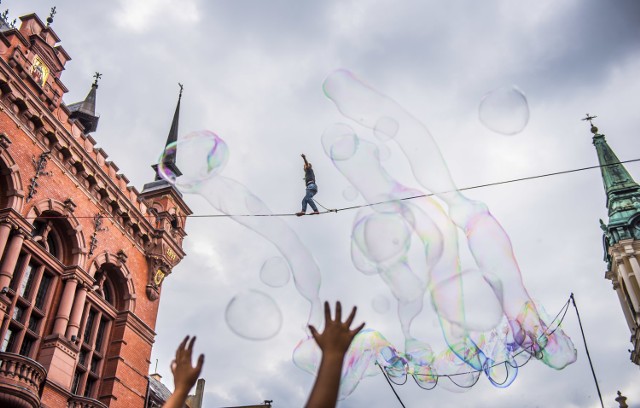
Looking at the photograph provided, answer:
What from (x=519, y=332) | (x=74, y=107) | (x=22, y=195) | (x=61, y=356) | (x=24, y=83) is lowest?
(x=519, y=332)

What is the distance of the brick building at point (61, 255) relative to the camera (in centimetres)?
1574

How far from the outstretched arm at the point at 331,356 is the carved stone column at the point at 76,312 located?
16.1 metres

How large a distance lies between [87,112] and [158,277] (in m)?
9.19

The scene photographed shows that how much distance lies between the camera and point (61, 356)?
1633 centimetres

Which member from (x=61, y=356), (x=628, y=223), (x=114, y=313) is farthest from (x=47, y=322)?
(x=628, y=223)

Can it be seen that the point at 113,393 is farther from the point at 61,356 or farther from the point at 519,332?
the point at 519,332

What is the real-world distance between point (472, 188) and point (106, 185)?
45.1 ft

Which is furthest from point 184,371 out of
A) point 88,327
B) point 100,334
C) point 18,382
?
point 100,334

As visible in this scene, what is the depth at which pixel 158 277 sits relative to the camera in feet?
72.0

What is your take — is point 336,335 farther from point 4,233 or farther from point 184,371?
point 4,233

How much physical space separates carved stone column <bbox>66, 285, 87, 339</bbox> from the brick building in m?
0.04

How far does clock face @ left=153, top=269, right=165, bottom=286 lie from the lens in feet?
71.2

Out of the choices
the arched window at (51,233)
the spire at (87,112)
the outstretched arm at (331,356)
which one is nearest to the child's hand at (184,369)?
the outstretched arm at (331,356)

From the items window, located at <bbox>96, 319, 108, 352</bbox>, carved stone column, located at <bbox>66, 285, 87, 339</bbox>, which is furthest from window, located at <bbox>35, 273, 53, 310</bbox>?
window, located at <bbox>96, 319, 108, 352</bbox>
